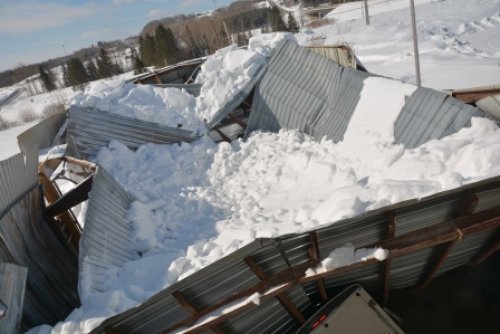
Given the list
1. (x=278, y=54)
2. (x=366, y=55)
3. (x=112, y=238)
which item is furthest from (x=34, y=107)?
(x=112, y=238)

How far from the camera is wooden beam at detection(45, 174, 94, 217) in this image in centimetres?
620

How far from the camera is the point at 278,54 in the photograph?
34.7ft

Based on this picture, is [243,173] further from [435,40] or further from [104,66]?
[104,66]

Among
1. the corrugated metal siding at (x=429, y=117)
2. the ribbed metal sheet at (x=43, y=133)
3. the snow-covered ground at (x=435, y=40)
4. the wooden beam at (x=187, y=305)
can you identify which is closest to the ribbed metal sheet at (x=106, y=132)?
the ribbed metal sheet at (x=43, y=133)

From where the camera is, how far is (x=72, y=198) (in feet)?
20.5

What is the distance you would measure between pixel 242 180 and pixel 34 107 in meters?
41.6

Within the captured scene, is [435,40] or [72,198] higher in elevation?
[72,198]

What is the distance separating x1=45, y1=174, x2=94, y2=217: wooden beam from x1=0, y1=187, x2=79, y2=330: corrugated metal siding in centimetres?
21

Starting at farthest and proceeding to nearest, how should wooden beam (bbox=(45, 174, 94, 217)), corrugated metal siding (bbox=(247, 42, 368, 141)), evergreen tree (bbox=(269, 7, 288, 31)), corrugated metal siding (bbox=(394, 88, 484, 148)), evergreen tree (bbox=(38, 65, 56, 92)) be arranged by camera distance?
1. evergreen tree (bbox=(38, 65, 56, 92))
2. evergreen tree (bbox=(269, 7, 288, 31))
3. corrugated metal siding (bbox=(247, 42, 368, 141))
4. wooden beam (bbox=(45, 174, 94, 217))
5. corrugated metal siding (bbox=(394, 88, 484, 148))

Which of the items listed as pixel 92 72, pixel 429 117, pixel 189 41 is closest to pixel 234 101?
pixel 429 117

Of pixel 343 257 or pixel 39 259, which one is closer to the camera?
pixel 343 257

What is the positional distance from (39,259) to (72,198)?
1.17m

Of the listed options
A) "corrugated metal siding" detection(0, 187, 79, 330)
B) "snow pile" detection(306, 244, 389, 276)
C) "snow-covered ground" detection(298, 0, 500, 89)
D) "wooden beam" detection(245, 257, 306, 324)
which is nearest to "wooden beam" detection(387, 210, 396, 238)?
"snow pile" detection(306, 244, 389, 276)

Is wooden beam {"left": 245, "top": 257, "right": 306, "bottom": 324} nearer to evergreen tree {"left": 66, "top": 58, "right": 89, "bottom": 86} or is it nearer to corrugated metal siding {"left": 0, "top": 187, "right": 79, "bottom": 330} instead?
corrugated metal siding {"left": 0, "top": 187, "right": 79, "bottom": 330}
